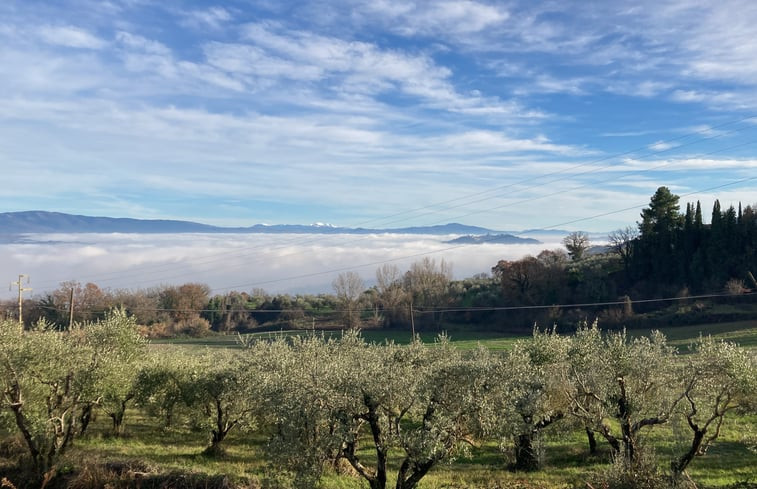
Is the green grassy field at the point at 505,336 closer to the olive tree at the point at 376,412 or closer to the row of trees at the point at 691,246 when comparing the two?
the row of trees at the point at 691,246

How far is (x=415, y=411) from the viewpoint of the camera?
22.4 meters

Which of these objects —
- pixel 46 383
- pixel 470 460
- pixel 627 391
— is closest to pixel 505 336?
pixel 470 460

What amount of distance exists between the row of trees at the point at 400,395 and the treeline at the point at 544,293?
4874cm

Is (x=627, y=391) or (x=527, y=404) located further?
(x=527, y=404)

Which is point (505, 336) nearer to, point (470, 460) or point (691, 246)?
point (691, 246)

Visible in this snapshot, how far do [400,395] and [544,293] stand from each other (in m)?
89.4

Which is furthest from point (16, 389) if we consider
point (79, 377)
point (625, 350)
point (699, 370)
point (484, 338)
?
point (484, 338)

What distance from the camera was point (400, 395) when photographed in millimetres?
21266

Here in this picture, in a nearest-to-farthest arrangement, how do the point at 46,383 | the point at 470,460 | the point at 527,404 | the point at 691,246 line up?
the point at 527,404 < the point at 46,383 < the point at 470,460 < the point at 691,246

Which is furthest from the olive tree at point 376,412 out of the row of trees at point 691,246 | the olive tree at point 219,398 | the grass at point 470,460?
the row of trees at point 691,246

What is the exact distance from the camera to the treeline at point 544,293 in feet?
294

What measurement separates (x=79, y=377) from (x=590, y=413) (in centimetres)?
2717

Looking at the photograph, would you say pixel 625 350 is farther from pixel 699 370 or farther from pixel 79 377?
pixel 79 377

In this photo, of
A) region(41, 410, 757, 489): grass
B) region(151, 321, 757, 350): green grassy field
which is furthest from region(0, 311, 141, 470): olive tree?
region(151, 321, 757, 350): green grassy field
